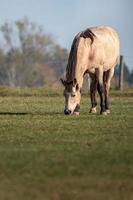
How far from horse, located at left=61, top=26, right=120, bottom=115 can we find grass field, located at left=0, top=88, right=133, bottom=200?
1.84 meters

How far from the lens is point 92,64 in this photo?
1953 centimetres

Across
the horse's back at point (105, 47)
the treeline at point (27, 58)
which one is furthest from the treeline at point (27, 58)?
the horse's back at point (105, 47)

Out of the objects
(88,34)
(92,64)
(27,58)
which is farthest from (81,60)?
(27,58)

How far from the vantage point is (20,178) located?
8836mm

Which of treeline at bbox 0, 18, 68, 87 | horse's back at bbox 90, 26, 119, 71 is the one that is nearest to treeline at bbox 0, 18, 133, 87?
treeline at bbox 0, 18, 68, 87

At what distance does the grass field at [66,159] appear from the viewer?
8148mm

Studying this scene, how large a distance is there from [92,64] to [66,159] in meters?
9.63

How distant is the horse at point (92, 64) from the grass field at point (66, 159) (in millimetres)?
1836

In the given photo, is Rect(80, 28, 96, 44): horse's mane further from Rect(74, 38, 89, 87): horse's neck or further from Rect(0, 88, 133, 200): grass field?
Rect(0, 88, 133, 200): grass field

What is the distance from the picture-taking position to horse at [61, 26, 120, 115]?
60.6 feet

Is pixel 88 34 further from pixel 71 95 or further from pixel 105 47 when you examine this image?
pixel 71 95

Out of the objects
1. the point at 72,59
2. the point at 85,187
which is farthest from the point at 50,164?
the point at 72,59

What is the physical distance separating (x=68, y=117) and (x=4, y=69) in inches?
3464

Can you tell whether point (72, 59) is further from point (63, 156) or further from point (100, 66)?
point (63, 156)
